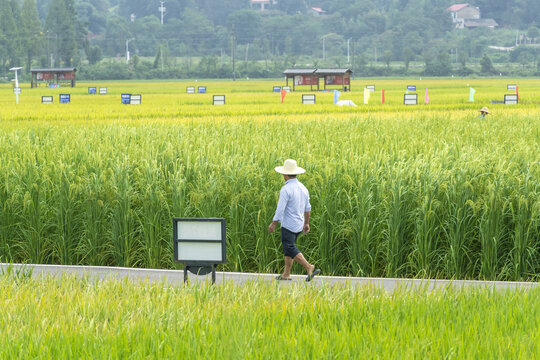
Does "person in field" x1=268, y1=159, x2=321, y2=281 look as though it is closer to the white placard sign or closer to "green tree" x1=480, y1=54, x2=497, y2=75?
the white placard sign

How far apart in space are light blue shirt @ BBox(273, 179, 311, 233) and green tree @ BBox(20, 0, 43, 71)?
135784 millimetres

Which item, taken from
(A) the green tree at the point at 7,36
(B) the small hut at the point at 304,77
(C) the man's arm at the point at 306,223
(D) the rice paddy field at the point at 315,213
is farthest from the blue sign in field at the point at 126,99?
(A) the green tree at the point at 7,36

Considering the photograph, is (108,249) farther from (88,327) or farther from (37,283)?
(88,327)

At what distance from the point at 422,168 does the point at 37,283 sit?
605 cm

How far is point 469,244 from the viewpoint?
10.3 meters

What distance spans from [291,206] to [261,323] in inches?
122

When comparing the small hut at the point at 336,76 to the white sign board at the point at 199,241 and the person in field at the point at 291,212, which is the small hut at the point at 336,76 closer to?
the person in field at the point at 291,212

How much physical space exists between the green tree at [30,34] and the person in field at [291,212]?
445 feet

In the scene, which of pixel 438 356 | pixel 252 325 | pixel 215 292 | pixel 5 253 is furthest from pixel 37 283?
pixel 438 356

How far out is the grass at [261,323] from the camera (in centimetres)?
546

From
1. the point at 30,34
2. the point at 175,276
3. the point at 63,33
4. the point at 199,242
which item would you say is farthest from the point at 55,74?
the point at 199,242

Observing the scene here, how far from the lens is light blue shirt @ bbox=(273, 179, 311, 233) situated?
9047 millimetres

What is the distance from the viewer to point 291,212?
914 centimetres

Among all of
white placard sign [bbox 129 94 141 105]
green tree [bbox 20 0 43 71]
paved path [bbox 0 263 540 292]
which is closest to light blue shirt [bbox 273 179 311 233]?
paved path [bbox 0 263 540 292]
